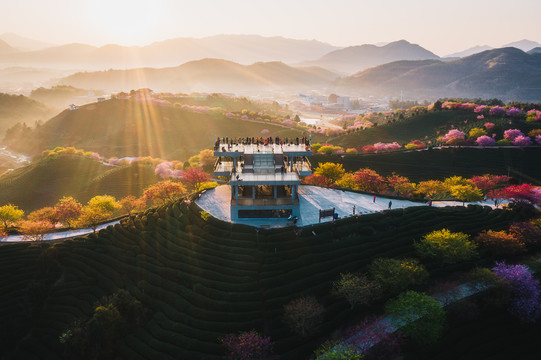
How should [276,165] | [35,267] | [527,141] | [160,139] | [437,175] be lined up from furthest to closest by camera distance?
[160,139]
[527,141]
[437,175]
[276,165]
[35,267]

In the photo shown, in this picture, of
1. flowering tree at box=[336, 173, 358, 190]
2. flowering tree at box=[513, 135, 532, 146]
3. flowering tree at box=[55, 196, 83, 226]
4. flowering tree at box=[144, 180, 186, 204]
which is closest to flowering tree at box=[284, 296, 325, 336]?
flowering tree at box=[336, 173, 358, 190]

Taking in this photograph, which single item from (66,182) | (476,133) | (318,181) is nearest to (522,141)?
(476,133)

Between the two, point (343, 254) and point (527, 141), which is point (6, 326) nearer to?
point (343, 254)

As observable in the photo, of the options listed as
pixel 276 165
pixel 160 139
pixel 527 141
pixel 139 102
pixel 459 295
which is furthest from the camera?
pixel 139 102

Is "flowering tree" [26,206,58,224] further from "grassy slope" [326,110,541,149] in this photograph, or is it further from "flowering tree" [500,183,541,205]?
"grassy slope" [326,110,541,149]

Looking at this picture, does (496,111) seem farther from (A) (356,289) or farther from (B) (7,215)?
(B) (7,215)

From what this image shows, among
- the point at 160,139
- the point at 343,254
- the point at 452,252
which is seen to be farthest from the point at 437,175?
the point at 160,139

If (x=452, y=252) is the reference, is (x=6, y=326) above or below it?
below
